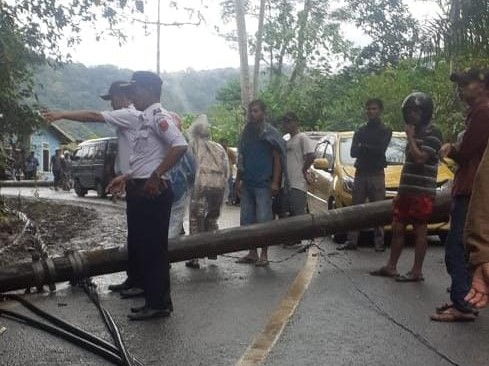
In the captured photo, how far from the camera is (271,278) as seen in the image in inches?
324

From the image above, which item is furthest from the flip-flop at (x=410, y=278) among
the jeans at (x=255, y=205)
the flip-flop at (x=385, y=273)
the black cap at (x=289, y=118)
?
the black cap at (x=289, y=118)

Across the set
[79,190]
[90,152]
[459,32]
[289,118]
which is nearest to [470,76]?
[459,32]

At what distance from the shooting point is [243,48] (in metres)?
28.0

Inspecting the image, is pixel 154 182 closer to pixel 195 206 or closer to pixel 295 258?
pixel 195 206

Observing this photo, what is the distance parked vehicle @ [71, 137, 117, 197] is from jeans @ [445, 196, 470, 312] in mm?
19547

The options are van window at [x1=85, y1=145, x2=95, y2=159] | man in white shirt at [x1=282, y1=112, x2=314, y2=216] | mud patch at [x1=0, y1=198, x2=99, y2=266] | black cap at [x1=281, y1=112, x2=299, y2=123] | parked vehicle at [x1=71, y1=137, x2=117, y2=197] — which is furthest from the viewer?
van window at [x1=85, y1=145, x2=95, y2=159]

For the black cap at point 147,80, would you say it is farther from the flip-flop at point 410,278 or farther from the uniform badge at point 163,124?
the flip-flop at point 410,278

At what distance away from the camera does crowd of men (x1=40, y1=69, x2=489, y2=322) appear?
19.3ft

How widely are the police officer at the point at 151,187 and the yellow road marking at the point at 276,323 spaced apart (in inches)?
33.8

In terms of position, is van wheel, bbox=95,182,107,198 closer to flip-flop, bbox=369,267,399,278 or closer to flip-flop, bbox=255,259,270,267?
flip-flop, bbox=255,259,270,267

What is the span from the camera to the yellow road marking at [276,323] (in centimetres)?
494

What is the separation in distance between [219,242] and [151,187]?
212 centimetres

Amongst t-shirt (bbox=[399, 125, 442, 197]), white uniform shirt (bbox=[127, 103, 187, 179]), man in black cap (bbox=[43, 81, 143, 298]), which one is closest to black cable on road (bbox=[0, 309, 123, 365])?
man in black cap (bbox=[43, 81, 143, 298])

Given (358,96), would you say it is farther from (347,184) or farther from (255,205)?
(255,205)
